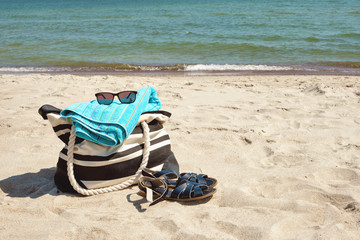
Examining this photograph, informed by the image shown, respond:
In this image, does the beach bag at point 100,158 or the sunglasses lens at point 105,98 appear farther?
the sunglasses lens at point 105,98

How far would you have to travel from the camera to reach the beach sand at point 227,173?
2.19 m

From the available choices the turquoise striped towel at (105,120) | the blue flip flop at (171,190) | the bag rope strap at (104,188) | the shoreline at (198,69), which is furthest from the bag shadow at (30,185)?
the shoreline at (198,69)

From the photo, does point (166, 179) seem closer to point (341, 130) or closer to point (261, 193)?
point (261, 193)

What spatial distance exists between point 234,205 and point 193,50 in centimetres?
965

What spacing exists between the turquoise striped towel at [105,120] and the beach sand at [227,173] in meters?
0.46

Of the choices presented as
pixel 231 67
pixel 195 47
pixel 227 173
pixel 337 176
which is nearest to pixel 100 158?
pixel 227 173

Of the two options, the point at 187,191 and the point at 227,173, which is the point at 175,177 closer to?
the point at 187,191

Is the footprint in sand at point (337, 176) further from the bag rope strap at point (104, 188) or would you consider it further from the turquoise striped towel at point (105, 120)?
the turquoise striped towel at point (105, 120)

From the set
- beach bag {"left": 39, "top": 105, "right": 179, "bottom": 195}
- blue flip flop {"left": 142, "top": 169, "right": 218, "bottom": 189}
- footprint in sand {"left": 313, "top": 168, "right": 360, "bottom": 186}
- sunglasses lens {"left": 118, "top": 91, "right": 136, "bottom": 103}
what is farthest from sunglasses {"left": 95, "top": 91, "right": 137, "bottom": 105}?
footprint in sand {"left": 313, "top": 168, "right": 360, "bottom": 186}

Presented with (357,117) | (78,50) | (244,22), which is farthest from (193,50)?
(357,117)

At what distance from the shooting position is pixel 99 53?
11.7 metres

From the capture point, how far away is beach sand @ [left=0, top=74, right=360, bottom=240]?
2188 mm

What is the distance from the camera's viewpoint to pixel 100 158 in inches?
103

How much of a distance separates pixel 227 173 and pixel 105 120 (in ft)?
3.76
